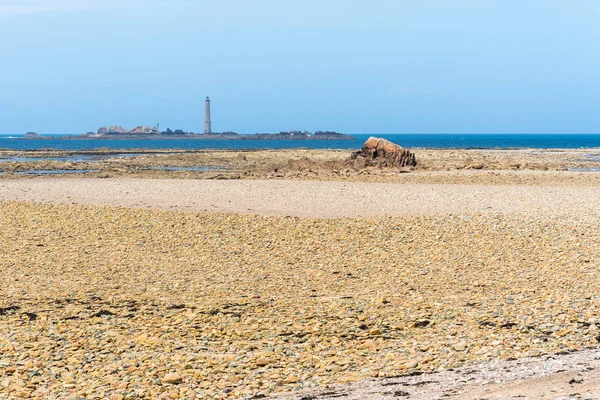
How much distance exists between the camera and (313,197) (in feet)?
70.0

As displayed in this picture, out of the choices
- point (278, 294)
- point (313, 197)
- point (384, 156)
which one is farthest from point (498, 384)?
point (384, 156)

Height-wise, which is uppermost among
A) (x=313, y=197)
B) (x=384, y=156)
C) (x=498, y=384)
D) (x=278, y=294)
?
(x=384, y=156)

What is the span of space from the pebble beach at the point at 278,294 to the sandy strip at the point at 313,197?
0.76ft

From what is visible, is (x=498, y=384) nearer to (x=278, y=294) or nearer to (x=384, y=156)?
(x=278, y=294)

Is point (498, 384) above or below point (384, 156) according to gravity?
below

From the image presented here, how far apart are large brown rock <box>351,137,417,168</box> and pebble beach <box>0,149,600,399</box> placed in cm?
1536

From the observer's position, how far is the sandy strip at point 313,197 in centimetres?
1858

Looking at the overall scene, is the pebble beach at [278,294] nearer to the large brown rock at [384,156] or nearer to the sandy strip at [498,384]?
the sandy strip at [498,384]

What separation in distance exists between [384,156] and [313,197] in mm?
15078

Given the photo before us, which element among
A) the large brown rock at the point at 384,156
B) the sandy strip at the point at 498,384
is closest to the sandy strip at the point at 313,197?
the large brown rock at the point at 384,156

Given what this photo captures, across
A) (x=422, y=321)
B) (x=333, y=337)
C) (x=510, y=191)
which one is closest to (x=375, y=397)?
(x=333, y=337)

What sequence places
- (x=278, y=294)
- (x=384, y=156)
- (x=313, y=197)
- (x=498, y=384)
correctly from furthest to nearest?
1. (x=384, y=156)
2. (x=313, y=197)
3. (x=278, y=294)
4. (x=498, y=384)

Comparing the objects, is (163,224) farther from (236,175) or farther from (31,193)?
(236,175)

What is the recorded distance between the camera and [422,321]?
29.6 feet
